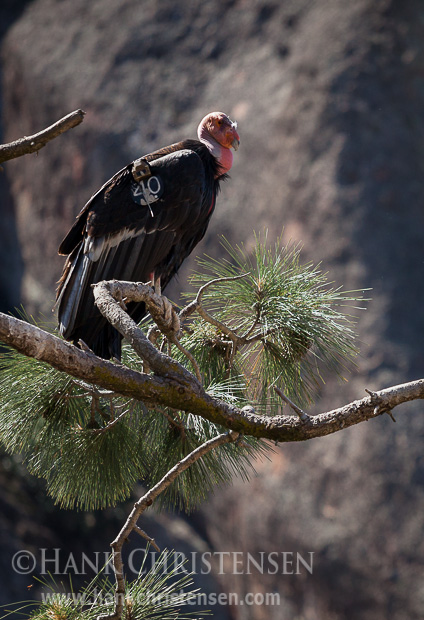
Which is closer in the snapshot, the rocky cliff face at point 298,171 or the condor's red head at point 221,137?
the condor's red head at point 221,137

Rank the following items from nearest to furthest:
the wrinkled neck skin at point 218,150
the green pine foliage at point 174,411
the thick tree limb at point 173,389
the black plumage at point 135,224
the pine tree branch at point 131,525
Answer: the thick tree limb at point 173,389, the pine tree branch at point 131,525, the green pine foliage at point 174,411, the black plumage at point 135,224, the wrinkled neck skin at point 218,150

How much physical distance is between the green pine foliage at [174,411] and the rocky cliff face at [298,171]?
194 centimetres

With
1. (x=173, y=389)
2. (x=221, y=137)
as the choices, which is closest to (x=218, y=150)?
(x=221, y=137)

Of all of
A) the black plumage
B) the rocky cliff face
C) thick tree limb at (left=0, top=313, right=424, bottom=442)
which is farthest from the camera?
the rocky cliff face

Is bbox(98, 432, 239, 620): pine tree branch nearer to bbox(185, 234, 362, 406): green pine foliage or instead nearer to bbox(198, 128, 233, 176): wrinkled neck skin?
bbox(185, 234, 362, 406): green pine foliage

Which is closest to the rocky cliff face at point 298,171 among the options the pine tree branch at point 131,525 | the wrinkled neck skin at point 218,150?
the wrinkled neck skin at point 218,150

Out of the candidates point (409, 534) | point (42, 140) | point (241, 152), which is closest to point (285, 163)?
point (241, 152)

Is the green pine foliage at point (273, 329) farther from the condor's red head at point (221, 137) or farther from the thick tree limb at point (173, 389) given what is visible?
the condor's red head at point (221, 137)

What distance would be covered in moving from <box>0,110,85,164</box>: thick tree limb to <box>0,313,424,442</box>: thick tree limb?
348 millimetres

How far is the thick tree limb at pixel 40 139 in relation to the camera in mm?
1053

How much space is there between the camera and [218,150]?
1.99 meters

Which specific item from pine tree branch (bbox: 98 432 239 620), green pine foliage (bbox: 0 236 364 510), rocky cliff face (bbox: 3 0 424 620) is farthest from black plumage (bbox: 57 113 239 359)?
rocky cliff face (bbox: 3 0 424 620)

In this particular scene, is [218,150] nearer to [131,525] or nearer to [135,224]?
[135,224]

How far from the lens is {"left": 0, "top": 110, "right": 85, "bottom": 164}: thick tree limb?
1053 mm
